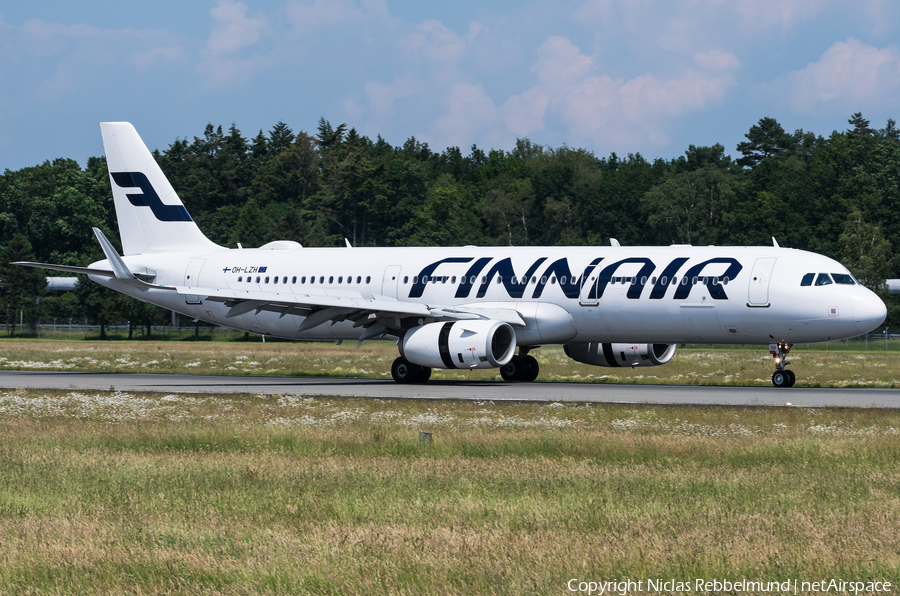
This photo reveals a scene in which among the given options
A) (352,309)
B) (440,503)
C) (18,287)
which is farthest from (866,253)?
(440,503)

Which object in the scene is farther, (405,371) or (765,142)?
(765,142)

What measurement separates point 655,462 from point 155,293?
25.0m

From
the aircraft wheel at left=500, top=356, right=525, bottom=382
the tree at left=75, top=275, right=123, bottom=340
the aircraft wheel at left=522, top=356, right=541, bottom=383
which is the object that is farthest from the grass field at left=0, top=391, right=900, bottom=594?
the tree at left=75, top=275, right=123, bottom=340

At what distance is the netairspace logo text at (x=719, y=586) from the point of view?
24.5ft

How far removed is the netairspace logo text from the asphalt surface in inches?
576

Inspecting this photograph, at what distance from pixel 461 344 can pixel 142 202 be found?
15.4m

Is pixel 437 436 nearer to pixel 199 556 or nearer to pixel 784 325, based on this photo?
pixel 199 556

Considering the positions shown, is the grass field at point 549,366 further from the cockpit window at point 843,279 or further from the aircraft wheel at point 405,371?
the cockpit window at point 843,279

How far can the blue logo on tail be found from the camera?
37062mm

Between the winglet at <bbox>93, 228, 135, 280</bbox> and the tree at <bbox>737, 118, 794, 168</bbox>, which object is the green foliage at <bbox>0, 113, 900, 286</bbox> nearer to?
the tree at <bbox>737, 118, 794, 168</bbox>

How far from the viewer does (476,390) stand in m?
27.0

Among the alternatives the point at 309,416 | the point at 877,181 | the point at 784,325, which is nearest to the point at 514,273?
the point at 784,325

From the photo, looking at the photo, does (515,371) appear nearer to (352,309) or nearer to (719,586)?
(352,309)

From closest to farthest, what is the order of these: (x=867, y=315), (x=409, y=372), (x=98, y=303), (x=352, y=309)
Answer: (x=867, y=315), (x=352, y=309), (x=409, y=372), (x=98, y=303)
